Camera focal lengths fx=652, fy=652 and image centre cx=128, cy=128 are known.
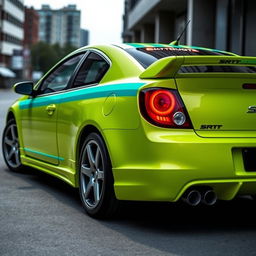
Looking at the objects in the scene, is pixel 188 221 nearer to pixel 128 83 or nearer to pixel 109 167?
pixel 109 167

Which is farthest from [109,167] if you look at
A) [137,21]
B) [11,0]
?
[11,0]

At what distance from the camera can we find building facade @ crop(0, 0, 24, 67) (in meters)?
98.3

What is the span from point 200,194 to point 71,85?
1956mm

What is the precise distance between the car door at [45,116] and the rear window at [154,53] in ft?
2.85

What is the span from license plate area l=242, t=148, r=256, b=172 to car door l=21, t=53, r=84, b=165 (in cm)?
203

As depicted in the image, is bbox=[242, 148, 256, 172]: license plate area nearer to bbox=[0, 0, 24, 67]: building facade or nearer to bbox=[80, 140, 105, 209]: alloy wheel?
bbox=[80, 140, 105, 209]: alloy wheel

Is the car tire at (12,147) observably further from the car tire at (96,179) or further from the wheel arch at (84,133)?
the car tire at (96,179)

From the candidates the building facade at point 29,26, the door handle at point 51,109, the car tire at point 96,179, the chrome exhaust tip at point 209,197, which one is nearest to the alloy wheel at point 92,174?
the car tire at point 96,179

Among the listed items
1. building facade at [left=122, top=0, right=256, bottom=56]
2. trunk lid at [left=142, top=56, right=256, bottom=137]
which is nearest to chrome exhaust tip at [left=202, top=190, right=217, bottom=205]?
trunk lid at [left=142, top=56, right=256, bottom=137]

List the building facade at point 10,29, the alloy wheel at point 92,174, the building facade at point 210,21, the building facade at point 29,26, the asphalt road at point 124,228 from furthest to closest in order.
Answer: the building facade at point 29,26 → the building facade at point 10,29 → the building facade at point 210,21 → the alloy wheel at point 92,174 → the asphalt road at point 124,228

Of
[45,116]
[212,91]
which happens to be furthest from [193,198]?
[45,116]

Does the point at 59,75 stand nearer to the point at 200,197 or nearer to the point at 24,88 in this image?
the point at 24,88

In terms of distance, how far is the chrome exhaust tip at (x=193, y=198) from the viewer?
14.6ft

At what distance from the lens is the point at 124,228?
15.4ft
